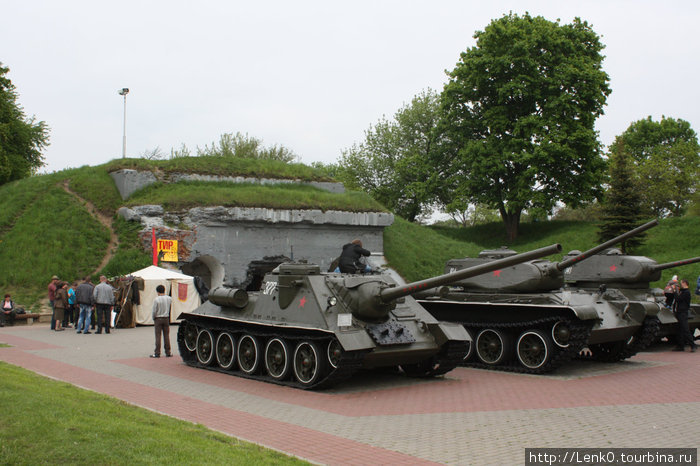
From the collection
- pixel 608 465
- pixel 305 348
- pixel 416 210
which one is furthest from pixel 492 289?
pixel 416 210

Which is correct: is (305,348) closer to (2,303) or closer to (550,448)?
(550,448)

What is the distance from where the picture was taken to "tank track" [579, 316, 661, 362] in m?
15.2

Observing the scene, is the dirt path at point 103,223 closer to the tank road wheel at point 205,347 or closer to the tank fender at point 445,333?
the tank road wheel at point 205,347

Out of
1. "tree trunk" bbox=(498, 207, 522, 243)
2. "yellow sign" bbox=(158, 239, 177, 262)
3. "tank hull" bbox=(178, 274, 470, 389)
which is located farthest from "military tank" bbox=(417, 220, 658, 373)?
"tree trunk" bbox=(498, 207, 522, 243)

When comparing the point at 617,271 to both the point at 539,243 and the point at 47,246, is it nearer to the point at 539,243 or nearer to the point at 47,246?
the point at 47,246

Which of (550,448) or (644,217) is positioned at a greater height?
(644,217)

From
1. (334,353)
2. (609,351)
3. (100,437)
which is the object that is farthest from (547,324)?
(100,437)

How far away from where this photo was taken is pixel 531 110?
41000mm

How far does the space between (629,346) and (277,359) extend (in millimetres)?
8775

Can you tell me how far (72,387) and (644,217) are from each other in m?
31.9

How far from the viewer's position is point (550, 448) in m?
7.02

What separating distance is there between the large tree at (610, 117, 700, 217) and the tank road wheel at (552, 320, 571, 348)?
34.7 meters

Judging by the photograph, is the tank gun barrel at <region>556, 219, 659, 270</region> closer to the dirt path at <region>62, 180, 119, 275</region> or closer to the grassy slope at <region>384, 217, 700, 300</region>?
the grassy slope at <region>384, 217, 700, 300</region>

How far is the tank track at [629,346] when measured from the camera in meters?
15.2
